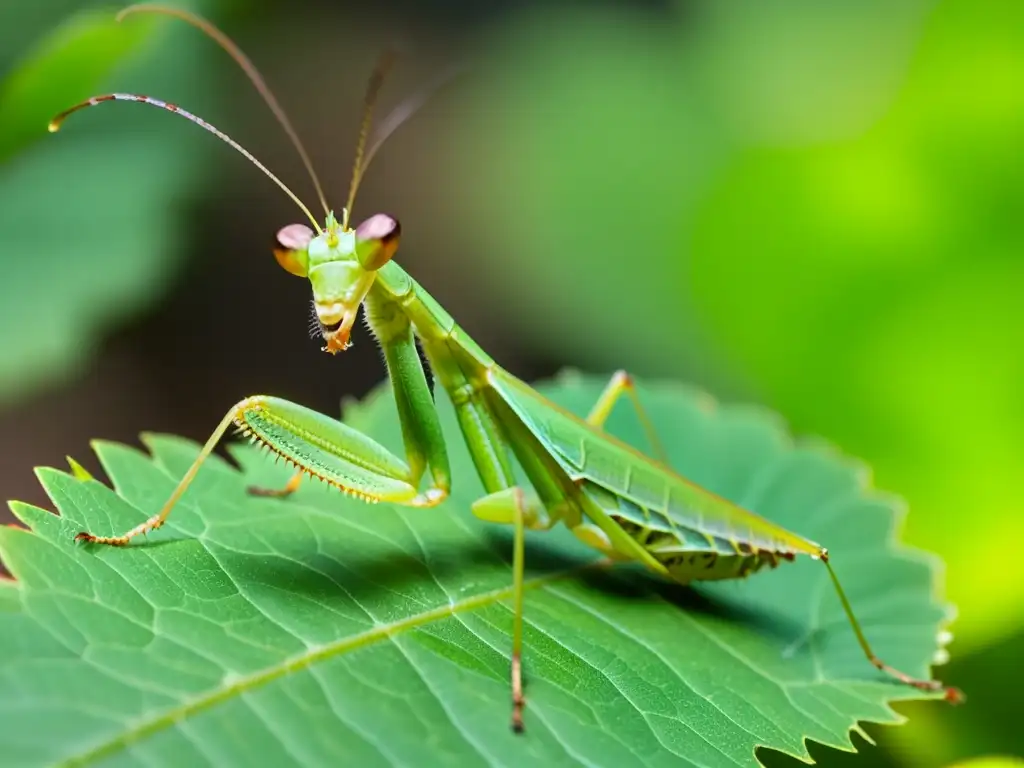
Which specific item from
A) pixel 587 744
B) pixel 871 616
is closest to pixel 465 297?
pixel 871 616

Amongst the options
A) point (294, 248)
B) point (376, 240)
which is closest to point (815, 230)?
point (376, 240)

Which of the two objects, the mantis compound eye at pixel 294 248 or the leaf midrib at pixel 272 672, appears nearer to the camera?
the leaf midrib at pixel 272 672

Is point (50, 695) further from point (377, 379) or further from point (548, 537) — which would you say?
point (377, 379)

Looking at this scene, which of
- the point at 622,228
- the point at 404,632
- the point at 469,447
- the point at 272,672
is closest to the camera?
the point at 272,672

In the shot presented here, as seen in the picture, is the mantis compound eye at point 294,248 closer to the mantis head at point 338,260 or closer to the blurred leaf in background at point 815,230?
the mantis head at point 338,260

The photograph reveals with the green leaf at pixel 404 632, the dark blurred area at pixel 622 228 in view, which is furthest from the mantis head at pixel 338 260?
the dark blurred area at pixel 622 228

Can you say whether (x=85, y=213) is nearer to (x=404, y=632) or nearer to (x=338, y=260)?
(x=338, y=260)
